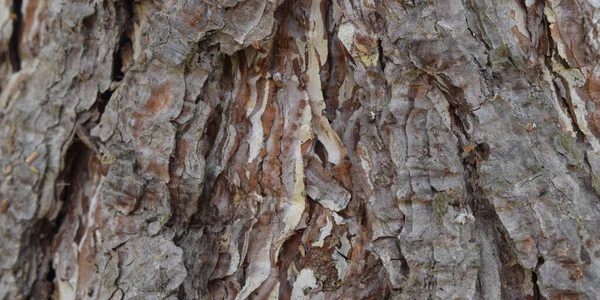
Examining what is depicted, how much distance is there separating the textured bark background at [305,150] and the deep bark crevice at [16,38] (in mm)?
59

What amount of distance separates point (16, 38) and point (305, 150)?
39.9 inches

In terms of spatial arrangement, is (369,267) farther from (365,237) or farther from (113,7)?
(113,7)

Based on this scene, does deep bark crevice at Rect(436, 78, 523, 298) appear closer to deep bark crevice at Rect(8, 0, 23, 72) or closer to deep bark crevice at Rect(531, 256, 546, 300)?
deep bark crevice at Rect(531, 256, 546, 300)

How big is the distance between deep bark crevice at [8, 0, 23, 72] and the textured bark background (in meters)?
0.06

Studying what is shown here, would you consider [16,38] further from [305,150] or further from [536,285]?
[536,285]

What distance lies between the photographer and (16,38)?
1504 millimetres

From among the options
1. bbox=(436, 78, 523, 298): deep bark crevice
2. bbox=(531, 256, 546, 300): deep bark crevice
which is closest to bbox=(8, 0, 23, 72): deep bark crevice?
bbox=(436, 78, 523, 298): deep bark crevice

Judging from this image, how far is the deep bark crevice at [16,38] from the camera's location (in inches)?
59.0

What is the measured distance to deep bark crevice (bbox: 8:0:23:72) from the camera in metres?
1.50

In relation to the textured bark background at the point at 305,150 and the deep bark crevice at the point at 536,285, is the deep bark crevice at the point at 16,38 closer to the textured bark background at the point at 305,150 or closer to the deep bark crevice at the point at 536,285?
the textured bark background at the point at 305,150

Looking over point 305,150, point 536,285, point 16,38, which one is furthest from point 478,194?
point 16,38

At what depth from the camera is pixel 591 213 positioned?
3.51 ft

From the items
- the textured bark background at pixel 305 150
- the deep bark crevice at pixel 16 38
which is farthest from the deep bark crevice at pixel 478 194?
the deep bark crevice at pixel 16 38

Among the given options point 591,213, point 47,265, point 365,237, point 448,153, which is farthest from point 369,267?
point 47,265
